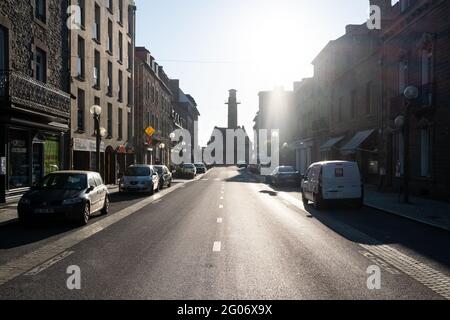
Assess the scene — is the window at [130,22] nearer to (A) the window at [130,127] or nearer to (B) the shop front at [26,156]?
(A) the window at [130,127]

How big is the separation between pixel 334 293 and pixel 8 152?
15.6 metres

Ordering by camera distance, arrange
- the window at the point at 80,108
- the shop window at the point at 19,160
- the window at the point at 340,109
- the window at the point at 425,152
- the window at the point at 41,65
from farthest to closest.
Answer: the window at the point at 340,109
the window at the point at 80,108
the window at the point at 41,65
the window at the point at 425,152
the shop window at the point at 19,160

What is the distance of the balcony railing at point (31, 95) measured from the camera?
16.0 metres

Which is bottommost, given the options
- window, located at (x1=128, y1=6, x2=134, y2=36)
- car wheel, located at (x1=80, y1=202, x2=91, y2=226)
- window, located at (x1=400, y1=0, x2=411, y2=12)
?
car wheel, located at (x1=80, y1=202, x2=91, y2=226)

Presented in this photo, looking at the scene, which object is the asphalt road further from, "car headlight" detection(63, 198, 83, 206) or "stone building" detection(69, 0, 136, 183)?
"stone building" detection(69, 0, 136, 183)

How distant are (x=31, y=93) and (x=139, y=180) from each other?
8.07 meters

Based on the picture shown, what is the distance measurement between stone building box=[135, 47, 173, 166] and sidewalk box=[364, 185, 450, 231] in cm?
2405

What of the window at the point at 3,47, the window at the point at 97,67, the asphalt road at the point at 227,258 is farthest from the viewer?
the window at the point at 97,67

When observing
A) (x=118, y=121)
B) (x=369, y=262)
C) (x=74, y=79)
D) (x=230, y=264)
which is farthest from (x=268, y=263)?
(x=118, y=121)

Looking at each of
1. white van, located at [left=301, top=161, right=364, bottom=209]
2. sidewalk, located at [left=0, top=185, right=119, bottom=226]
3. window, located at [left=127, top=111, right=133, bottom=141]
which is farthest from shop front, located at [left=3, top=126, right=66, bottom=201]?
window, located at [left=127, top=111, right=133, bottom=141]

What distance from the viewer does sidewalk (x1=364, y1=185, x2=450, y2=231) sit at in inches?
503

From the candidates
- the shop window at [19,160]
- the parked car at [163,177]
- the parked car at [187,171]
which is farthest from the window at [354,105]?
the shop window at [19,160]

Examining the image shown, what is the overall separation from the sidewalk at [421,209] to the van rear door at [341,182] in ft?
3.58

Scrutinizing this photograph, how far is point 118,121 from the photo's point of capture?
117ft
